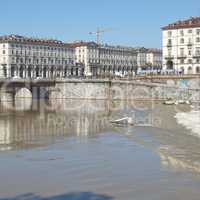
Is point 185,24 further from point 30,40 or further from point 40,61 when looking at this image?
point 30,40

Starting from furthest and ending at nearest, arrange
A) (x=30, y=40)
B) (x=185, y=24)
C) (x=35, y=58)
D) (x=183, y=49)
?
(x=30, y=40) < (x=35, y=58) < (x=185, y=24) < (x=183, y=49)

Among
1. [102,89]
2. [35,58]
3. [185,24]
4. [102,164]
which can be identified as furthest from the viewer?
[35,58]

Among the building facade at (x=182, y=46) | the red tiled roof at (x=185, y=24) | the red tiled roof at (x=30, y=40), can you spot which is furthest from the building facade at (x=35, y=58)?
the building facade at (x=182, y=46)

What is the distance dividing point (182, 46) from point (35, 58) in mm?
66934

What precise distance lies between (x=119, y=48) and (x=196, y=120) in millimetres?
152363

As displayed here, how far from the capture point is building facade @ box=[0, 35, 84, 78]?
147m

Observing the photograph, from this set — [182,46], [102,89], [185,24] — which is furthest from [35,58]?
[102,89]

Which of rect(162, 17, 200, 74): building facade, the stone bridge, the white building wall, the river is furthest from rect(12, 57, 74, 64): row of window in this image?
the river

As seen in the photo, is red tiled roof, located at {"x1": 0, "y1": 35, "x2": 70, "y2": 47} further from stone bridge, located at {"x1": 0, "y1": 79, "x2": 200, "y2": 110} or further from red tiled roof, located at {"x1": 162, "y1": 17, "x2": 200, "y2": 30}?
red tiled roof, located at {"x1": 162, "y1": 17, "x2": 200, "y2": 30}

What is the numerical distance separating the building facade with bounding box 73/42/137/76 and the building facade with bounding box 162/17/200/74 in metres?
60.8

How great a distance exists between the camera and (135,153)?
2294cm

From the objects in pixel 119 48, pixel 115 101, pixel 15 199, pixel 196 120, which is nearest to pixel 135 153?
pixel 15 199

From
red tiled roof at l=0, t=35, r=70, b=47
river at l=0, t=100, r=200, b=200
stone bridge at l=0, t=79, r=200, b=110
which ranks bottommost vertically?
river at l=0, t=100, r=200, b=200

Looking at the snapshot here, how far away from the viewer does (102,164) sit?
792 inches
